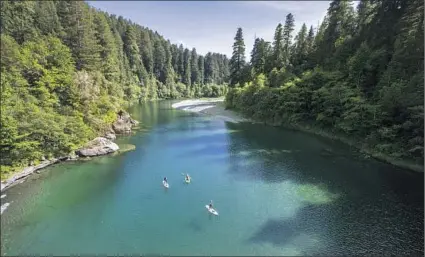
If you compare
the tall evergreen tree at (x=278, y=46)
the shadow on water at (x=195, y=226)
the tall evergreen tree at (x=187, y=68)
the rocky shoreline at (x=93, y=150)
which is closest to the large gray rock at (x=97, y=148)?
the rocky shoreline at (x=93, y=150)

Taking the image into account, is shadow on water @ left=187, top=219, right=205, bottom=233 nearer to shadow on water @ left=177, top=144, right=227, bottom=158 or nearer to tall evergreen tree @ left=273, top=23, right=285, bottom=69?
shadow on water @ left=177, top=144, right=227, bottom=158

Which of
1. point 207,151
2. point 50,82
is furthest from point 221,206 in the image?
point 50,82

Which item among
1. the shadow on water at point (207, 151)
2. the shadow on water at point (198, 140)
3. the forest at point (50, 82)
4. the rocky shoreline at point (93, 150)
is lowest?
the shadow on water at point (207, 151)

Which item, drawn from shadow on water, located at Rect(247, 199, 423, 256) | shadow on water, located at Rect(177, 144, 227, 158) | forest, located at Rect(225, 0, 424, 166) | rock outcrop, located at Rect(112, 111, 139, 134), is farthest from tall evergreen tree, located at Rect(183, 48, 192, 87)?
shadow on water, located at Rect(247, 199, 423, 256)

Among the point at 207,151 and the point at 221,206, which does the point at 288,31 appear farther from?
the point at 221,206

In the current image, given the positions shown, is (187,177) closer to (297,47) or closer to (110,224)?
(110,224)

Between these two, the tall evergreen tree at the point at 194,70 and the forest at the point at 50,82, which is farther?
the tall evergreen tree at the point at 194,70

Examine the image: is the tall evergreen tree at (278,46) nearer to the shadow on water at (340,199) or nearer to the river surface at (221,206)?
the shadow on water at (340,199)
